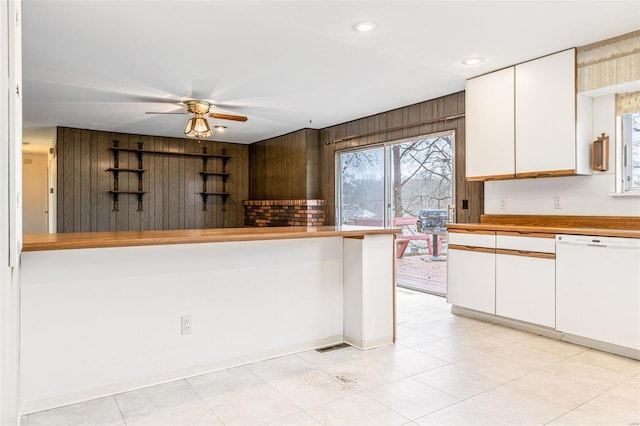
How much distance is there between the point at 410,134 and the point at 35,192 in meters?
9.70

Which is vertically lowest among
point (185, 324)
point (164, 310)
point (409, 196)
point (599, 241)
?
point (185, 324)

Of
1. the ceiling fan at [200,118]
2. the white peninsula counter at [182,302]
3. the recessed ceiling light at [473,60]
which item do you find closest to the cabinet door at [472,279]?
the white peninsula counter at [182,302]

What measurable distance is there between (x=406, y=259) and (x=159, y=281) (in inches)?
166

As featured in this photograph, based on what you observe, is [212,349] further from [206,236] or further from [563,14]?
[563,14]

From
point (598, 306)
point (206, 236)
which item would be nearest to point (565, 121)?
point (598, 306)

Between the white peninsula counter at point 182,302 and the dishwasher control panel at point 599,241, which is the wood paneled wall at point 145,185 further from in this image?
the dishwasher control panel at point 599,241

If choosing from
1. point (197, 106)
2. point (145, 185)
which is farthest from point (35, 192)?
point (197, 106)

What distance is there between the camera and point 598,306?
308 cm

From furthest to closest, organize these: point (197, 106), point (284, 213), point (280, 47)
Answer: point (284, 213), point (197, 106), point (280, 47)

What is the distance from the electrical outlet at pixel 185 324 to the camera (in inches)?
103

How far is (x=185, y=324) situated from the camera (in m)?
2.62

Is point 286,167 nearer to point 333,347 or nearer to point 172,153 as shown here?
point 172,153

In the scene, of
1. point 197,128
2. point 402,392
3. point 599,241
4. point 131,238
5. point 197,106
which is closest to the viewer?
point 131,238

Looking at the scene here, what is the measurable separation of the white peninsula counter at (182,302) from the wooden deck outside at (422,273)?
95.0 inches
